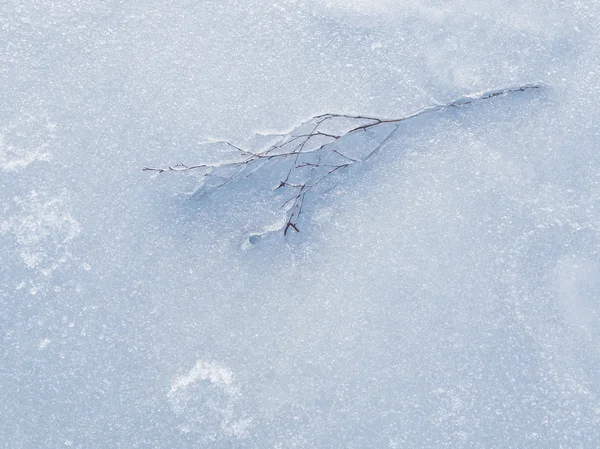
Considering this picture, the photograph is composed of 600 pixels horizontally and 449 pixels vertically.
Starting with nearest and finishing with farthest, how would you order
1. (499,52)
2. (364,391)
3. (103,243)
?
(364,391) < (103,243) < (499,52)

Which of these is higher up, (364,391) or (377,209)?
(377,209)

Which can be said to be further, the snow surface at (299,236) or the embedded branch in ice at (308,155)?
the embedded branch in ice at (308,155)

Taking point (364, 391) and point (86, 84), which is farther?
point (86, 84)

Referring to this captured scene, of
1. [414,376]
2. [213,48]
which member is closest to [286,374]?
[414,376]

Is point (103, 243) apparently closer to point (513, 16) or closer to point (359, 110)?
point (359, 110)
